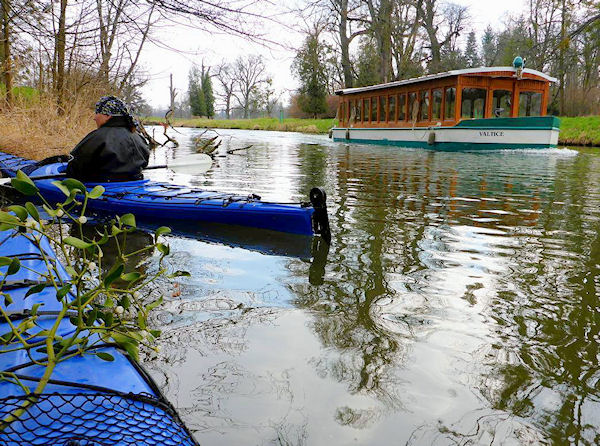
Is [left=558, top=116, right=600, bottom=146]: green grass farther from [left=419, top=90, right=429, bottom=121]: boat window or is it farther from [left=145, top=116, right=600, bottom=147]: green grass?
[left=419, top=90, right=429, bottom=121]: boat window

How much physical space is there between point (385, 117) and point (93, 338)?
19.6m

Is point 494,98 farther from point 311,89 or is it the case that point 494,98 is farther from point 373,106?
point 311,89

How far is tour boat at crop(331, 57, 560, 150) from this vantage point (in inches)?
593

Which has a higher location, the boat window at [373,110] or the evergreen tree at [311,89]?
the evergreen tree at [311,89]

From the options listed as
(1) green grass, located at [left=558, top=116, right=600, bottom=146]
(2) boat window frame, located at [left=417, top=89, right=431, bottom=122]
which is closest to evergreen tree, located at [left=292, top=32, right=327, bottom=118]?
(1) green grass, located at [left=558, top=116, right=600, bottom=146]

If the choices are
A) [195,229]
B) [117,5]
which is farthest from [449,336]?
[117,5]

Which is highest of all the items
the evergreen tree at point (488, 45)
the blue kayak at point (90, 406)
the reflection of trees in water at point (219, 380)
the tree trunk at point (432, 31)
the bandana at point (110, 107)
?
the evergreen tree at point (488, 45)

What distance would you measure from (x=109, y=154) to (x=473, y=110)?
13764 millimetres

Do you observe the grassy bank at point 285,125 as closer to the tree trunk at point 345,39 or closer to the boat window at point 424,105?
the tree trunk at point 345,39

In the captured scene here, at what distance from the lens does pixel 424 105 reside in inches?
715

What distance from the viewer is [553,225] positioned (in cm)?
576

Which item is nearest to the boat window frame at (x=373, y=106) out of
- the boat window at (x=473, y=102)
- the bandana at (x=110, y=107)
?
the boat window at (x=473, y=102)

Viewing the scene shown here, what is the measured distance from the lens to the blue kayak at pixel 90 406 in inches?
56.9

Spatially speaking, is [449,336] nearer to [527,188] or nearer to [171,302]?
[171,302]
